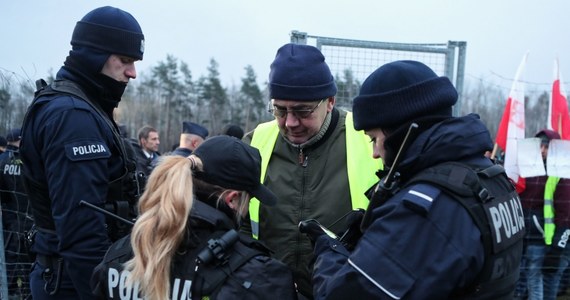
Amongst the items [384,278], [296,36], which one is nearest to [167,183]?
[384,278]

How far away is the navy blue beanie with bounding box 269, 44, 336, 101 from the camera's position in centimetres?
280

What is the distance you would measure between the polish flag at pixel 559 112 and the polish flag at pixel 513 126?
512 mm

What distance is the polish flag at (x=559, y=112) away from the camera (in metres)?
6.31

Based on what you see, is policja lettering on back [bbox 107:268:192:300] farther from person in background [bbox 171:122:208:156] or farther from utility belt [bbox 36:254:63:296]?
person in background [bbox 171:122:208:156]

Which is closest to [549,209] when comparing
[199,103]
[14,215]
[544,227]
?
[544,227]

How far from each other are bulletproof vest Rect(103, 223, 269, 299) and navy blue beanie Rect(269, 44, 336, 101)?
0.96 m

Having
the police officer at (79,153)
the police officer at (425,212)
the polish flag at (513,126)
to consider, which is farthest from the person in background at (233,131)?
the police officer at (425,212)

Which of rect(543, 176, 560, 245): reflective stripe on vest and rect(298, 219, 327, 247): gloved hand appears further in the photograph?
rect(543, 176, 560, 245): reflective stripe on vest

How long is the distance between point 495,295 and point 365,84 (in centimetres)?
87

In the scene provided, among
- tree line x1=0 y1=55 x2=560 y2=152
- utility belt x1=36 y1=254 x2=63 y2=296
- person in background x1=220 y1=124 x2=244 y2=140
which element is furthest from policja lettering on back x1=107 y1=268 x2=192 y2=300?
tree line x1=0 y1=55 x2=560 y2=152

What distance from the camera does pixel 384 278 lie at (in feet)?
5.56

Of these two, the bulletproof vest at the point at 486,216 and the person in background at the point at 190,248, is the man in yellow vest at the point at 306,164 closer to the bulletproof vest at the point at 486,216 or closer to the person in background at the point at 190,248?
the person in background at the point at 190,248

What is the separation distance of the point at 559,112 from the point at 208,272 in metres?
5.69

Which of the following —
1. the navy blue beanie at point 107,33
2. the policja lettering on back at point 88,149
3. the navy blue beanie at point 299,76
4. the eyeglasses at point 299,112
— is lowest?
the policja lettering on back at point 88,149
